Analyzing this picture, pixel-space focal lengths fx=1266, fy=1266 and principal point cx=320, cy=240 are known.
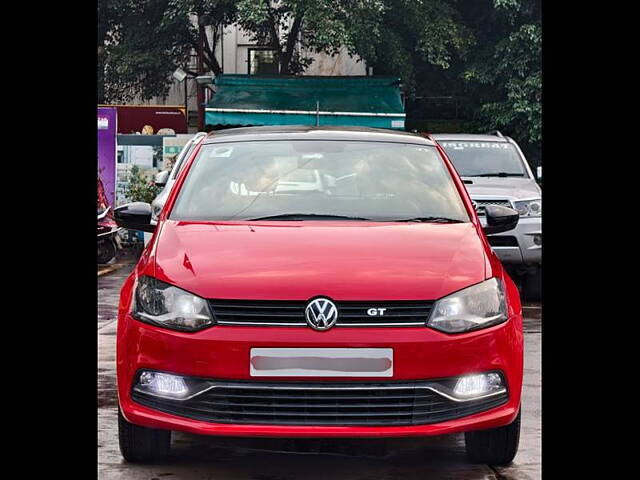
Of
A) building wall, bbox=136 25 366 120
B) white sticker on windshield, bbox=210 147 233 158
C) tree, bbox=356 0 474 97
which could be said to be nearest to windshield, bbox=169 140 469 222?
white sticker on windshield, bbox=210 147 233 158

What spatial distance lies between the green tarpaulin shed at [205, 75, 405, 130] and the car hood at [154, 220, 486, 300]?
18412 millimetres

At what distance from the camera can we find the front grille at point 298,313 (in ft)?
17.5

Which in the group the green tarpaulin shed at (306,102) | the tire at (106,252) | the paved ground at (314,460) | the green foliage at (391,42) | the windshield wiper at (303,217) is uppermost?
the green foliage at (391,42)

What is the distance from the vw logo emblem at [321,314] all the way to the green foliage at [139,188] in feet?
50.8

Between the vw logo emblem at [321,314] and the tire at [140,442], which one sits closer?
the vw logo emblem at [321,314]

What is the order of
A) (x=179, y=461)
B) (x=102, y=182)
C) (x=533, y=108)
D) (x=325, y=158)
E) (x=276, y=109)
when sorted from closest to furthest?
(x=179, y=461) → (x=325, y=158) → (x=102, y=182) → (x=276, y=109) → (x=533, y=108)

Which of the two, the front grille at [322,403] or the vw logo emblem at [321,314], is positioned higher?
the vw logo emblem at [321,314]

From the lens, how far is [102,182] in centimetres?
1942

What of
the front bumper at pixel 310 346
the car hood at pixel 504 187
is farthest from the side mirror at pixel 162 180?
the front bumper at pixel 310 346

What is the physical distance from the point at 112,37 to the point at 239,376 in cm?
2724

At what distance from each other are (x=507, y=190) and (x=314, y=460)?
801cm

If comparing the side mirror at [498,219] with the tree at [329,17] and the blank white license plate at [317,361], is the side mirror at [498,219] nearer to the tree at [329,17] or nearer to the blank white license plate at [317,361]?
the blank white license plate at [317,361]

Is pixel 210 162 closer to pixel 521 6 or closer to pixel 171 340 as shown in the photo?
pixel 171 340
